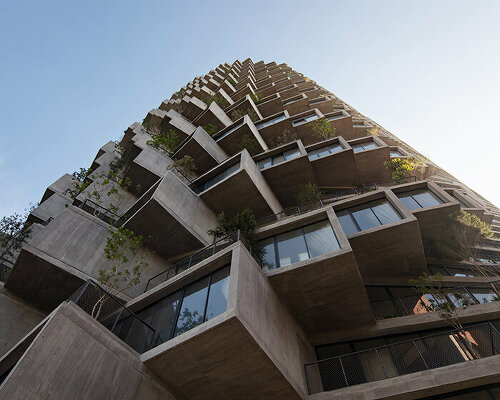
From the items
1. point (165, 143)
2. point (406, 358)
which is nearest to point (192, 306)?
point (406, 358)

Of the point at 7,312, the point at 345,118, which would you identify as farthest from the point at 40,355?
the point at 345,118

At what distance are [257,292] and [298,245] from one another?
3255 millimetres

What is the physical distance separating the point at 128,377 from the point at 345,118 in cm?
2770

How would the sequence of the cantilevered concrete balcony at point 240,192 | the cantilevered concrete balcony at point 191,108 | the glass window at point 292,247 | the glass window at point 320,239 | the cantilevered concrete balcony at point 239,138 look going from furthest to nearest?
the cantilevered concrete balcony at point 191,108
the cantilevered concrete balcony at point 239,138
the cantilevered concrete balcony at point 240,192
the glass window at point 292,247
the glass window at point 320,239

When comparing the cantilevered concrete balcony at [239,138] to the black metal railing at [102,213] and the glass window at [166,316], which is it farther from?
the glass window at [166,316]

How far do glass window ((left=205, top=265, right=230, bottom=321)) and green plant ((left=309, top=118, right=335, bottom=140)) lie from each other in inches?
762

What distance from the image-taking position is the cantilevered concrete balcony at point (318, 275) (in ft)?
34.8

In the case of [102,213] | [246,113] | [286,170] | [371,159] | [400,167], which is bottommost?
[102,213]

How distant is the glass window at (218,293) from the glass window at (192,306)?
11.5 inches

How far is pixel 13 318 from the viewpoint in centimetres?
1234

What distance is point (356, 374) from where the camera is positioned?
35.5 ft

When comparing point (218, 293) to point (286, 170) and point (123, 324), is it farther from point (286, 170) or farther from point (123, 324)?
point (286, 170)

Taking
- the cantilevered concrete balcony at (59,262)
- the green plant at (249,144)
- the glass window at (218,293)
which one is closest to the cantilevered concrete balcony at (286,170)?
the green plant at (249,144)

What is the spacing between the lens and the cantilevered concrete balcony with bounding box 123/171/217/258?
15392mm
